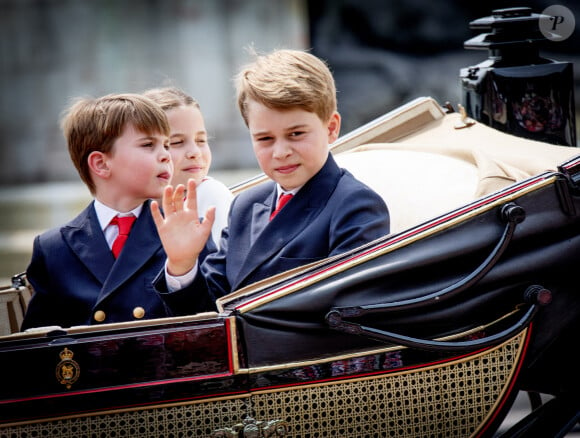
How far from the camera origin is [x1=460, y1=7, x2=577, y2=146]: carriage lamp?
107 inches

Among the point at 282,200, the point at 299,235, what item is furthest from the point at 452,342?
the point at 282,200

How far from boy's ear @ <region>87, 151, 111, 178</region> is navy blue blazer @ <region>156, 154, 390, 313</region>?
0.37 m

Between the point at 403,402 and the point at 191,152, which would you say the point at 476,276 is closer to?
the point at 403,402

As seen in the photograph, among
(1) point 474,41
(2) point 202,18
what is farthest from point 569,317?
(2) point 202,18

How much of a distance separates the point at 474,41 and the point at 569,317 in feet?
3.68

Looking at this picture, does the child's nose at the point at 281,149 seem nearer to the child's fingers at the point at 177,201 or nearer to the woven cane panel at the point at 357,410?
the child's fingers at the point at 177,201

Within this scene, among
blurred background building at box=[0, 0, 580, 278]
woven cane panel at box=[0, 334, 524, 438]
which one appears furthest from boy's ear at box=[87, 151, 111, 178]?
blurred background building at box=[0, 0, 580, 278]

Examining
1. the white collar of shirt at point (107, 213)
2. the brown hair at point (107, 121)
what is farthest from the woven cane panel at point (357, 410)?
the brown hair at point (107, 121)

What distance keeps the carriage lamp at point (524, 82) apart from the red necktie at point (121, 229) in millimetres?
1123

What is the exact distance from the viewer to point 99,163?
2.44 meters

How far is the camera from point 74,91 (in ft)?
26.6

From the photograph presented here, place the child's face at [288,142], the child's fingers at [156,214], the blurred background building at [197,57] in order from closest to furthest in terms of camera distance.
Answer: the child's fingers at [156,214] → the child's face at [288,142] → the blurred background building at [197,57]

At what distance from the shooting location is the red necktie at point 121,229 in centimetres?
238

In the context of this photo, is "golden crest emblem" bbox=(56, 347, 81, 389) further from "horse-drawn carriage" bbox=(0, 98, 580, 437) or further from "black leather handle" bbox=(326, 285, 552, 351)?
"black leather handle" bbox=(326, 285, 552, 351)
